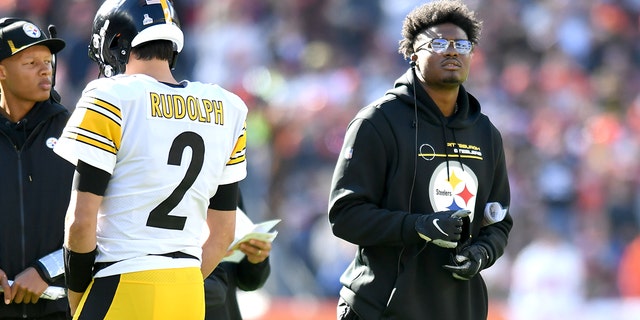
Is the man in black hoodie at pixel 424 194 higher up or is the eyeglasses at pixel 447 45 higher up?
the eyeglasses at pixel 447 45

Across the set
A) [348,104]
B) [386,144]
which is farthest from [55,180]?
[348,104]

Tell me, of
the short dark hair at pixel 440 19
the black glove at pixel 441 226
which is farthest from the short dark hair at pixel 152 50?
the short dark hair at pixel 440 19

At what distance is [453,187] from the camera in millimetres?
5297

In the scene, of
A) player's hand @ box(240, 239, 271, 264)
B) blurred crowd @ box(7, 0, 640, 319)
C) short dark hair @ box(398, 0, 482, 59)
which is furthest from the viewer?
blurred crowd @ box(7, 0, 640, 319)

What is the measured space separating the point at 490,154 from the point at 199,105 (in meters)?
1.80

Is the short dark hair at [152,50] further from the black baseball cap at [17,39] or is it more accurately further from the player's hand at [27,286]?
the player's hand at [27,286]

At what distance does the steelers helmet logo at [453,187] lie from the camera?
207 inches

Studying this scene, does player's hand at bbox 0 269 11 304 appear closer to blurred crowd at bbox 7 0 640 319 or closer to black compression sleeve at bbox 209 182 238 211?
black compression sleeve at bbox 209 182 238 211

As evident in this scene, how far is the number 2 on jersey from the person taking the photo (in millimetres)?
4207

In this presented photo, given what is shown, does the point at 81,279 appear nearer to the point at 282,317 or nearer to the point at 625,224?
the point at 282,317

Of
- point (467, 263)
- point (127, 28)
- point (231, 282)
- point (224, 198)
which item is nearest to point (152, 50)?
point (127, 28)

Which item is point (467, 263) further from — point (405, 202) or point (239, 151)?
point (239, 151)

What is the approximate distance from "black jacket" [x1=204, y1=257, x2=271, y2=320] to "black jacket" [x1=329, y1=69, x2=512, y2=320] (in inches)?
28.2

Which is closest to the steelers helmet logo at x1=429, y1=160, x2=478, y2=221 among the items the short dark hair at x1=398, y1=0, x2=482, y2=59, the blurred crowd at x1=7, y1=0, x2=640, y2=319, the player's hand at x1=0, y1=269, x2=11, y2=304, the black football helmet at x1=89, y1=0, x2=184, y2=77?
the short dark hair at x1=398, y1=0, x2=482, y2=59
